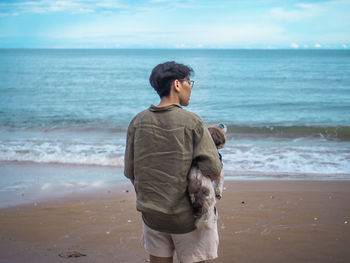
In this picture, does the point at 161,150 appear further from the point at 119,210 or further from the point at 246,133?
the point at 246,133

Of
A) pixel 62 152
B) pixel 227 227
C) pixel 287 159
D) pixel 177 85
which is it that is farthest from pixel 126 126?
pixel 177 85

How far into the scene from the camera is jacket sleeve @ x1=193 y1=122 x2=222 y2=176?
1903 mm

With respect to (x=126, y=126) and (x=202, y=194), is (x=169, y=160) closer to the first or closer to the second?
(x=202, y=194)

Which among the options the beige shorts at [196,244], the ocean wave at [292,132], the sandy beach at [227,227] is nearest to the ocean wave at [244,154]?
the ocean wave at [292,132]

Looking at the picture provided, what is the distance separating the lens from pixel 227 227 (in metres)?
4.47

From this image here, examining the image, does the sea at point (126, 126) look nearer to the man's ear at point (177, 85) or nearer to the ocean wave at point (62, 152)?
the ocean wave at point (62, 152)

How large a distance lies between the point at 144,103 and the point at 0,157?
14177mm

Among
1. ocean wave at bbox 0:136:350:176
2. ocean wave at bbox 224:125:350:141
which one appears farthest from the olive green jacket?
ocean wave at bbox 224:125:350:141

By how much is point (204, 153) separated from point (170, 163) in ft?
0.58

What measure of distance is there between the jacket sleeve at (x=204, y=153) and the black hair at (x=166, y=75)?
0.29 m

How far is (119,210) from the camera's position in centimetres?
516

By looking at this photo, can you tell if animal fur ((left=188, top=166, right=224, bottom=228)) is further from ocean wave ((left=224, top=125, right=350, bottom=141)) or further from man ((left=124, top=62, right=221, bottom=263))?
ocean wave ((left=224, top=125, right=350, bottom=141))

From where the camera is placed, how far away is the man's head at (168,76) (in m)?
2.01

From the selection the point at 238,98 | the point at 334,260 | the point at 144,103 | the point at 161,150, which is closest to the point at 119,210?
the point at 334,260
